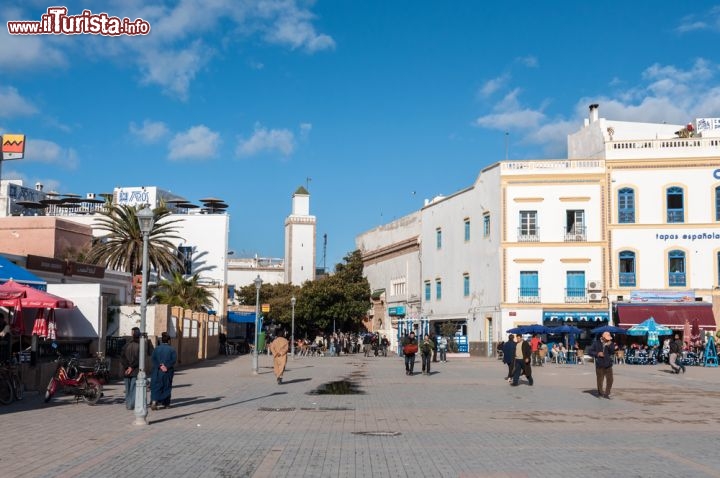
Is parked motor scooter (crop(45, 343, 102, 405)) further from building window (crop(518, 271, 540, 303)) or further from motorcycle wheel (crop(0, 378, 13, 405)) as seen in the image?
building window (crop(518, 271, 540, 303))

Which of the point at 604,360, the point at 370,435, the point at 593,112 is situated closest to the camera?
the point at 370,435

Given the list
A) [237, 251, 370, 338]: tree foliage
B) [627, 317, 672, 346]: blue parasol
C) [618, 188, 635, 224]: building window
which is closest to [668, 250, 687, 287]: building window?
[618, 188, 635, 224]: building window

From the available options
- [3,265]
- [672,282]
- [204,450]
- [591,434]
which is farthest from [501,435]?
[672,282]

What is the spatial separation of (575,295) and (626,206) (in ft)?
21.1

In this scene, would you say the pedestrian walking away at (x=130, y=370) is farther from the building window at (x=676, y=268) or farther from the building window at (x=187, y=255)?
the building window at (x=187, y=255)

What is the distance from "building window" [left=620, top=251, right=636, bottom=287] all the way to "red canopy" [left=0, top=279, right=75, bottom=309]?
37.1 metres

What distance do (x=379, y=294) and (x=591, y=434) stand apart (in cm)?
6248

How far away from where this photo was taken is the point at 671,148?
49.9 meters

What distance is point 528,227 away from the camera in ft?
169

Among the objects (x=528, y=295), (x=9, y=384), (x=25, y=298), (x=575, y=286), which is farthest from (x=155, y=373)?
(x=575, y=286)

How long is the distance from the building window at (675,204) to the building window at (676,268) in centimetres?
213

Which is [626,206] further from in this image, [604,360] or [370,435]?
[370,435]

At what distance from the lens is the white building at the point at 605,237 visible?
49.2m

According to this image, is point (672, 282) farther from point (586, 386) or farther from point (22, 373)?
point (22, 373)
